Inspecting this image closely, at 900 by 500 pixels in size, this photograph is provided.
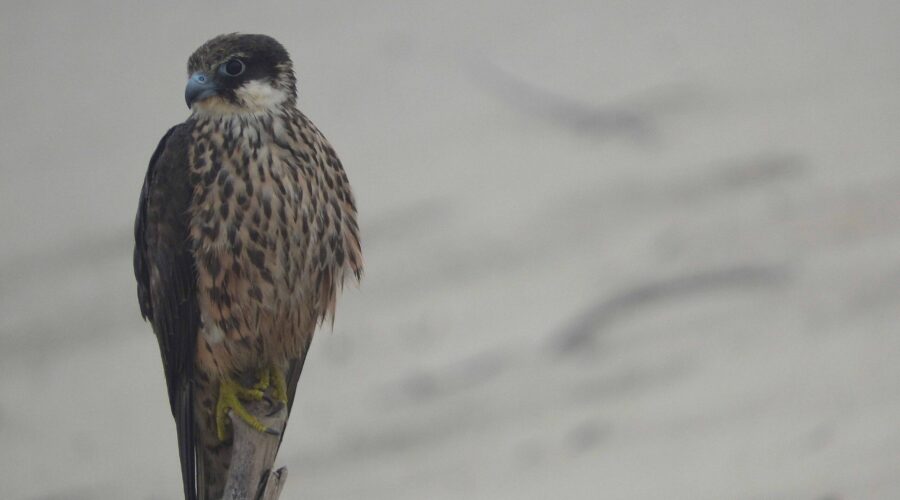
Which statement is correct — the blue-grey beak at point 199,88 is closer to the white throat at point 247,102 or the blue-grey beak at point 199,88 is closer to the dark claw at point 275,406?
the white throat at point 247,102

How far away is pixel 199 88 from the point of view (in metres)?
2.45

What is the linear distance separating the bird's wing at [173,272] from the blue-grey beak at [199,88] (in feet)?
0.40

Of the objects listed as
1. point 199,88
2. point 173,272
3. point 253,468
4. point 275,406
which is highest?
point 199,88

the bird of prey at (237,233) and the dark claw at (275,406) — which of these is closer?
the bird of prey at (237,233)

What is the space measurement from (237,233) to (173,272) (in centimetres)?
18

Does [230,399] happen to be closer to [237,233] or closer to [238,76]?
[237,233]

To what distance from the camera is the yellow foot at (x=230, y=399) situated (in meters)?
2.59

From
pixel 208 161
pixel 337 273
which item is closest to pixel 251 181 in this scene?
pixel 208 161

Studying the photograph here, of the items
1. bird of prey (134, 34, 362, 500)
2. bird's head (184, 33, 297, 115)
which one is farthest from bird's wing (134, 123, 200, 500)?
bird's head (184, 33, 297, 115)

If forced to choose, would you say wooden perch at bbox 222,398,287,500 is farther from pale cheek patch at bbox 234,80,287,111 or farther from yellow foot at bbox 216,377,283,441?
pale cheek patch at bbox 234,80,287,111

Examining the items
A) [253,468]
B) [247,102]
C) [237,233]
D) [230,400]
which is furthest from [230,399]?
[247,102]

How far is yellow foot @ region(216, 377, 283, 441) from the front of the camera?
8.50 feet

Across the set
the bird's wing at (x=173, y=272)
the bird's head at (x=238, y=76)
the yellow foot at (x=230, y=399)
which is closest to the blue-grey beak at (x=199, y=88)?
the bird's head at (x=238, y=76)

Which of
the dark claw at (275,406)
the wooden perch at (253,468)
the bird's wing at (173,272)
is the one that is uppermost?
the bird's wing at (173,272)
